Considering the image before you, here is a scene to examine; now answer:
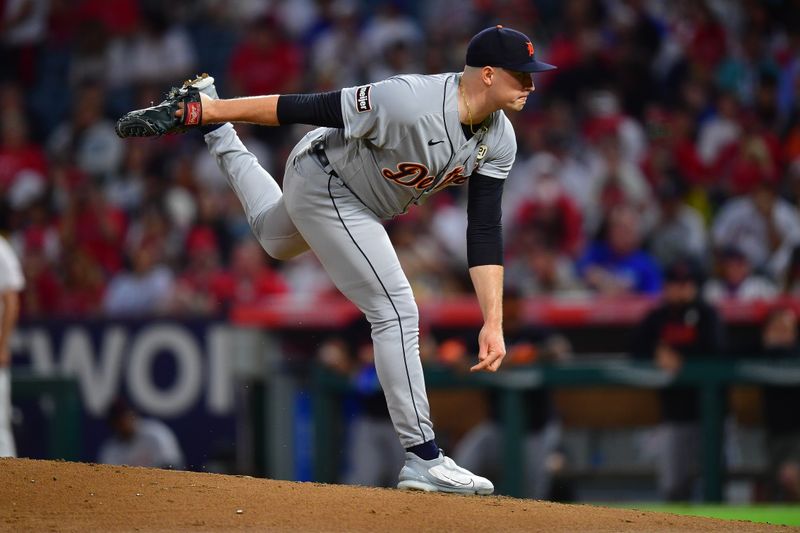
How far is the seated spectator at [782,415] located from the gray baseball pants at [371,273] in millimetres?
4453

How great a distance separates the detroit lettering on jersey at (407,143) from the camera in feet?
16.6

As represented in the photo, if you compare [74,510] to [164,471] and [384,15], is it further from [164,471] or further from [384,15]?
[384,15]

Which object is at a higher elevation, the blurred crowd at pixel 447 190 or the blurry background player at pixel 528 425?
the blurred crowd at pixel 447 190

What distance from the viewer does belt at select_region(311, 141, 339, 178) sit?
540cm

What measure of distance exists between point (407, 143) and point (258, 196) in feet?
3.23

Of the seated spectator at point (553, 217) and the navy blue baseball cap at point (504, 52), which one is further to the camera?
the seated spectator at point (553, 217)

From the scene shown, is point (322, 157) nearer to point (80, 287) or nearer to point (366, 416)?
point (366, 416)

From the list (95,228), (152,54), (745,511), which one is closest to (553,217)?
(745,511)

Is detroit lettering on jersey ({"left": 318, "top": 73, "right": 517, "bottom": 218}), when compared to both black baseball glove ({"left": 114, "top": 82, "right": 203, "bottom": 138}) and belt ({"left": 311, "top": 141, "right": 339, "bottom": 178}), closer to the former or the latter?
belt ({"left": 311, "top": 141, "right": 339, "bottom": 178})

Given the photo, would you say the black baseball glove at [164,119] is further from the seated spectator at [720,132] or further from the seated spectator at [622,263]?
the seated spectator at [720,132]

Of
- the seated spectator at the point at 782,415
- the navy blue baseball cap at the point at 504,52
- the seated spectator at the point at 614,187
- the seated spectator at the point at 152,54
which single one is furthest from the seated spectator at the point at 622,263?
the seated spectator at the point at 152,54

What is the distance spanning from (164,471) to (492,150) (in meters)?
1.90

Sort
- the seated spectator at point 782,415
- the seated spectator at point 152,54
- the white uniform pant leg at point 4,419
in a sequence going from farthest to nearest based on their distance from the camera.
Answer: the seated spectator at point 152,54
the seated spectator at point 782,415
the white uniform pant leg at point 4,419

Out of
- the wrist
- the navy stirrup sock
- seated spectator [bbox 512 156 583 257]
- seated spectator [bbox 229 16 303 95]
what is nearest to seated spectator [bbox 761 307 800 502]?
seated spectator [bbox 512 156 583 257]
